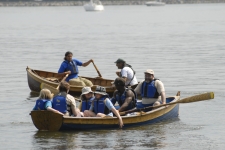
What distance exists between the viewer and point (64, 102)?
52.2 feet

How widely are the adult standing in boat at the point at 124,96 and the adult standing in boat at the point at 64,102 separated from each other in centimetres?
106

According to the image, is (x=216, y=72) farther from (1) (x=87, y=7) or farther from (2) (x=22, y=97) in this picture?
(1) (x=87, y=7)

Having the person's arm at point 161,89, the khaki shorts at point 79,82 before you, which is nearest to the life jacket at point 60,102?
the person's arm at point 161,89

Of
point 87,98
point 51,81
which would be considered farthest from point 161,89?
point 51,81

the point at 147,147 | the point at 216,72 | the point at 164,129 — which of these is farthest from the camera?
the point at 216,72

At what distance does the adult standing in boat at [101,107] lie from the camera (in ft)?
52.1

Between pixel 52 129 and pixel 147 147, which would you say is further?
pixel 52 129

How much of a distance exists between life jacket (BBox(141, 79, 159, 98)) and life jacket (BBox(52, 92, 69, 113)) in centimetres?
234

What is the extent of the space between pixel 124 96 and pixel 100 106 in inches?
27.4

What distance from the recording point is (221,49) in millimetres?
42062

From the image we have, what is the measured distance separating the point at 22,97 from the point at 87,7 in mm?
137098

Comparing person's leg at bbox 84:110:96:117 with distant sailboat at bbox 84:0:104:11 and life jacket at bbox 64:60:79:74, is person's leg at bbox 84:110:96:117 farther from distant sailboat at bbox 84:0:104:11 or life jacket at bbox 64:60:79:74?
distant sailboat at bbox 84:0:104:11

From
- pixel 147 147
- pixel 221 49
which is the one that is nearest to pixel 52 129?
pixel 147 147

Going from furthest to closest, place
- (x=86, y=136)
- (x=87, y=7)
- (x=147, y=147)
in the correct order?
(x=87, y=7)
(x=86, y=136)
(x=147, y=147)
